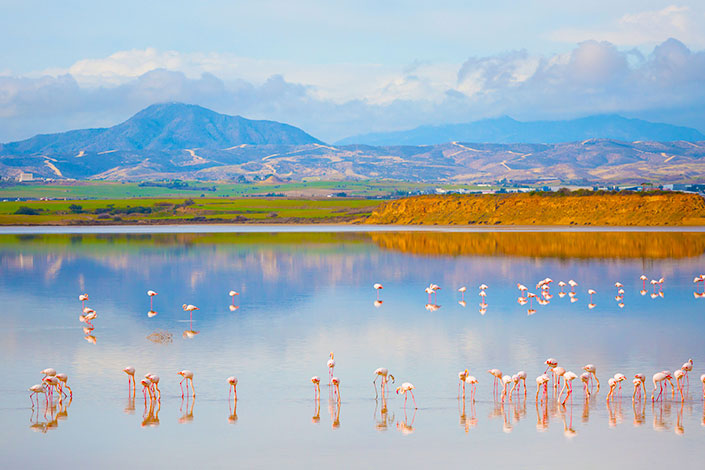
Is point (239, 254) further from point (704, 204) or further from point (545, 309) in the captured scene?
point (704, 204)

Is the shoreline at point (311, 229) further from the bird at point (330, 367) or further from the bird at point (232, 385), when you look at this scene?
the bird at point (232, 385)

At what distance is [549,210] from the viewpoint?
356 ft

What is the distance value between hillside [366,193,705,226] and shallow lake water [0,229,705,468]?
55.8 meters

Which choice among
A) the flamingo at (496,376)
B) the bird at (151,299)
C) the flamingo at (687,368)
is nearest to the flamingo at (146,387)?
the flamingo at (496,376)

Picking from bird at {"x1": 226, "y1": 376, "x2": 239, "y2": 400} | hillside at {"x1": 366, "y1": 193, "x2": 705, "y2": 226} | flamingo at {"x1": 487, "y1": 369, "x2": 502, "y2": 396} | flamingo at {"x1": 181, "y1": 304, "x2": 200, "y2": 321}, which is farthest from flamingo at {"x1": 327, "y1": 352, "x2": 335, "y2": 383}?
hillside at {"x1": 366, "y1": 193, "x2": 705, "y2": 226}

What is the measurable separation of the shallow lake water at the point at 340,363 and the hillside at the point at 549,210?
55.8 meters

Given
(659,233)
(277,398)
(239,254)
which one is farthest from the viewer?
(659,233)

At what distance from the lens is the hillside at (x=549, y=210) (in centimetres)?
10062

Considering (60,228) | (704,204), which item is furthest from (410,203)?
(60,228)

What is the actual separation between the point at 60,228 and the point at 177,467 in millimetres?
109299

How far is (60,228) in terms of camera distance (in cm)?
11631

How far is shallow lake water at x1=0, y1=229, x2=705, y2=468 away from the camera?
1492 centimetres

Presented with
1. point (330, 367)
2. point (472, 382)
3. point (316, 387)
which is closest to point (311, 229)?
point (330, 367)

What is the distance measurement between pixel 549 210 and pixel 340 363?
298ft
